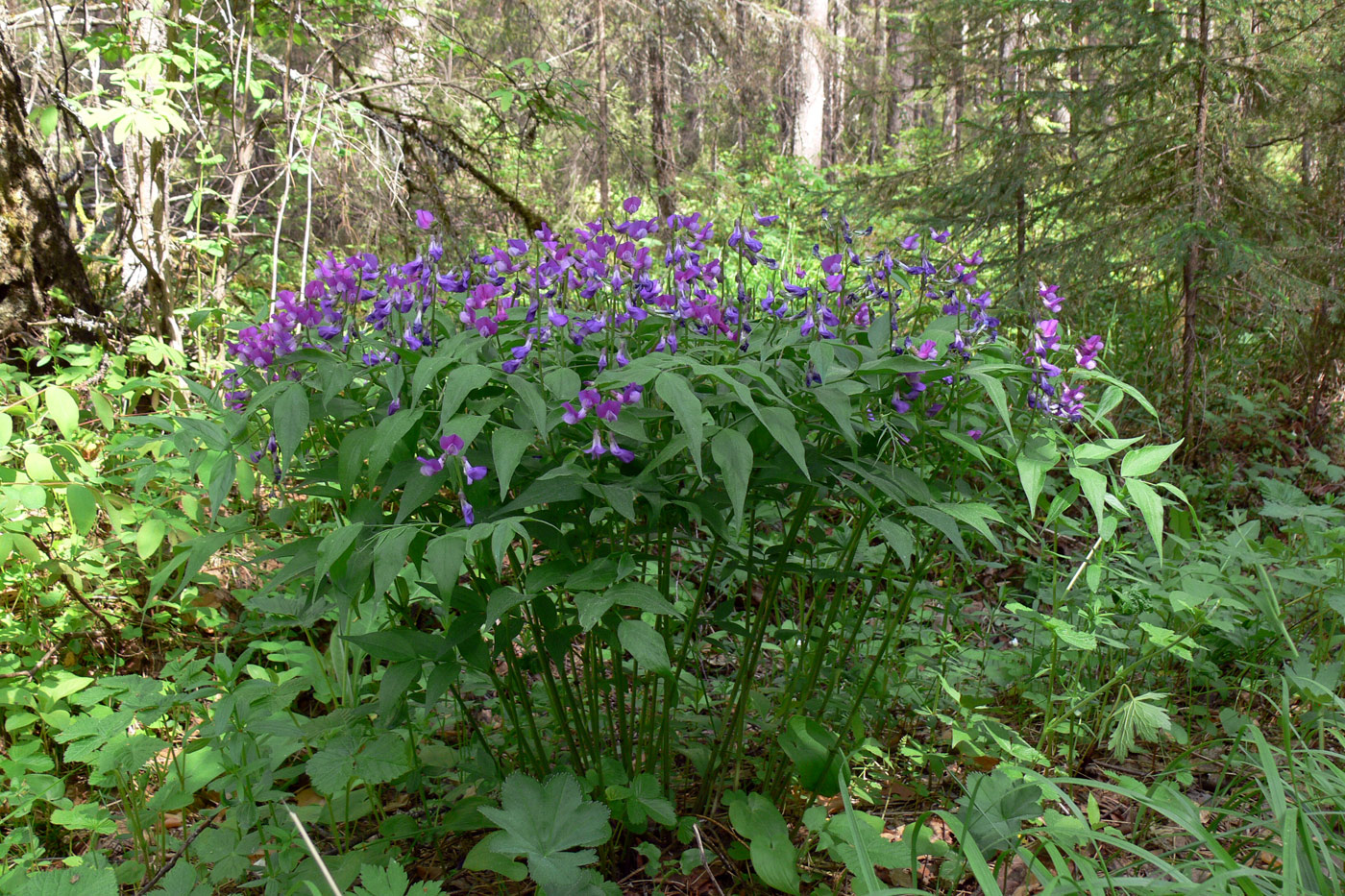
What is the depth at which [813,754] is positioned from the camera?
1618mm

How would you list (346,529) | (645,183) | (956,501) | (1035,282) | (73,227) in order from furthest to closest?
(645,183)
(73,227)
(1035,282)
(956,501)
(346,529)

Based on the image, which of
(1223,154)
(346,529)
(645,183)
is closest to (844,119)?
(645,183)

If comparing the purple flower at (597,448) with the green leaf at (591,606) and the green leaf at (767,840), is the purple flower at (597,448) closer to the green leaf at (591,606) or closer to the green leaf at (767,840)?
the green leaf at (591,606)

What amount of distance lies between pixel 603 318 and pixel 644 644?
659 mm

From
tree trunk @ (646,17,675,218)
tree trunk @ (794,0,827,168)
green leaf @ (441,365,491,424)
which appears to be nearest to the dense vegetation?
green leaf @ (441,365,491,424)

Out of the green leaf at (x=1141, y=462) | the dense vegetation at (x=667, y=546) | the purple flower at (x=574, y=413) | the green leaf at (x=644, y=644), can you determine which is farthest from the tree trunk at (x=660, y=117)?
the green leaf at (x=644, y=644)

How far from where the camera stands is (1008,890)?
178 centimetres

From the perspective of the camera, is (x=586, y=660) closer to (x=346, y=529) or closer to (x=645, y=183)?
(x=346, y=529)

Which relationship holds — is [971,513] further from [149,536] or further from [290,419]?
[149,536]

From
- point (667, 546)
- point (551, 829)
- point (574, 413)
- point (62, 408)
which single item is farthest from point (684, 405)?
point (62, 408)

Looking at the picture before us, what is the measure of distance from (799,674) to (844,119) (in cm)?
1510

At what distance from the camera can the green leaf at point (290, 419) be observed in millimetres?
1288

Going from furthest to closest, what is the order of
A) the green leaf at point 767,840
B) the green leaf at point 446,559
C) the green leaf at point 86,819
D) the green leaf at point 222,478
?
1. the green leaf at point 86,819
2. the green leaf at point 767,840
3. the green leaf at point 222,478
4. the green leaf at point 446,559

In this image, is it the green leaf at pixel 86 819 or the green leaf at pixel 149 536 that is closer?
the green leaf at pixel 86 819
